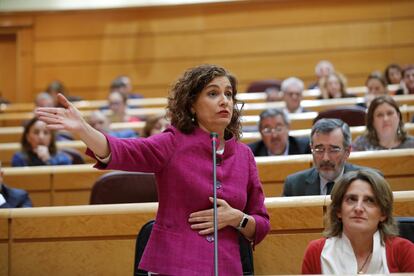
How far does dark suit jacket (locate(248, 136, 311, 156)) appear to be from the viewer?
343 cm

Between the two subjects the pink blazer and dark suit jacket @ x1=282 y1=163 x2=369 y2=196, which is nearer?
the pink blazer

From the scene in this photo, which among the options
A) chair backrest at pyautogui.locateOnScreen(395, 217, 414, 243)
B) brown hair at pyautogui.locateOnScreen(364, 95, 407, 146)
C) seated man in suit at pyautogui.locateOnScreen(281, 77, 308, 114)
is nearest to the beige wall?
seated man in suit at pyautogui.locateOnScreen(281, 77, 308, 114)

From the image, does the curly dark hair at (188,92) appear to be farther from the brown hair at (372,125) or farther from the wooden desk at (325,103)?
the wooden desk at (325,103)

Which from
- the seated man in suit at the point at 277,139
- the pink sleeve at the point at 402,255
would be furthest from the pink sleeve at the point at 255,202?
the seated man in suit at the point at 277,139

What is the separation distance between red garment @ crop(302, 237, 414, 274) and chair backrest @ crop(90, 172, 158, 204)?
1.00 meters

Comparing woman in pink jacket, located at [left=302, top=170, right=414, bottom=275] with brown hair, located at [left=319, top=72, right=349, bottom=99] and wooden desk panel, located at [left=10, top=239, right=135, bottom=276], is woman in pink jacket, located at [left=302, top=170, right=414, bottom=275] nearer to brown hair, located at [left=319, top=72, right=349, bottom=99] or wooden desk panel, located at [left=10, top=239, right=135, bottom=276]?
wooden desk panel, located at [left=10, top=239, right=135, bottom=276]

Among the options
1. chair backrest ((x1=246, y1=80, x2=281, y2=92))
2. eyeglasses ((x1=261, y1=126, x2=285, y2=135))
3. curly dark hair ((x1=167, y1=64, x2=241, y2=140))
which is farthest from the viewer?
chair backrest ((x1=246, y1=80, x2=281, y2=92))

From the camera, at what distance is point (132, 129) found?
4664mm

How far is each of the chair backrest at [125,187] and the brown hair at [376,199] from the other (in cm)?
98

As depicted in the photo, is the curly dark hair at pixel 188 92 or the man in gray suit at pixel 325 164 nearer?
the curly dark hair at pixel 188 92

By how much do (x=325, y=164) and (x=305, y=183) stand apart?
0.10m

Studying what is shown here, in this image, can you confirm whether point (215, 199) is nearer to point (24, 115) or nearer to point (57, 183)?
point (57, 183)

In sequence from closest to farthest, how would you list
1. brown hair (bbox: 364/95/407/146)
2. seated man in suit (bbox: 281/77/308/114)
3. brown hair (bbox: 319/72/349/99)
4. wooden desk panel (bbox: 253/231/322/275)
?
wooden desk panel (bbox: 253/231/322/275)
brown hair (bbox: 364/95/407/146)
seated man in suit (bbox: 281/77/308/114)
brown hair (bbox: 319/72/349/99)

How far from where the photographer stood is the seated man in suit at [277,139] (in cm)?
342
